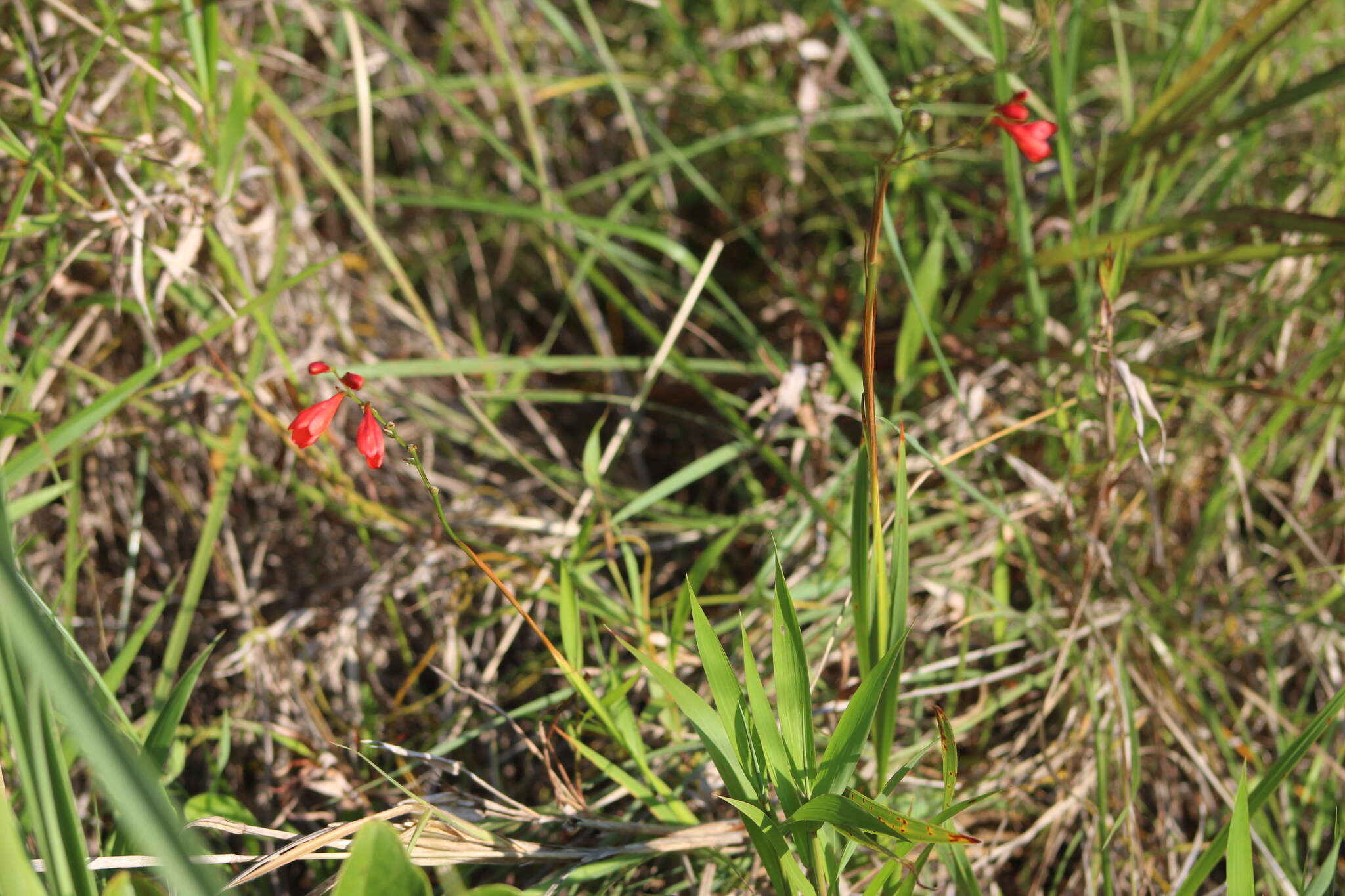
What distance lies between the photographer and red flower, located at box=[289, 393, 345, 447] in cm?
100

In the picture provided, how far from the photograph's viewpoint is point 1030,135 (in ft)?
3.43

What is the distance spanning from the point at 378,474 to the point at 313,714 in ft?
1.57

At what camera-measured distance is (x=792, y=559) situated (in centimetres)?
161

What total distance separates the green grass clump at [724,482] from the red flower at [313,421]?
14 centimetres

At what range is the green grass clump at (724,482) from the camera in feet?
3.87

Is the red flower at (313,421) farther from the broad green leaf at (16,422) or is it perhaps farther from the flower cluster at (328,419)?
the broad green leaf at (16,422)

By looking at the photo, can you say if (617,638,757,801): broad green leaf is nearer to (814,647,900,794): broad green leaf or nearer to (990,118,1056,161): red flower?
(814,647,900,794): broad green leaf

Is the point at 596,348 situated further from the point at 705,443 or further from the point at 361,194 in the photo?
the point at 361,194

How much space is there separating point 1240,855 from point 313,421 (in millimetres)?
1100

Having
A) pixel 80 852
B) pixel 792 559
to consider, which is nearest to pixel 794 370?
pixel 792 559

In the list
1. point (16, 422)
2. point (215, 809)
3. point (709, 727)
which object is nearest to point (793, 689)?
point (709, 727)

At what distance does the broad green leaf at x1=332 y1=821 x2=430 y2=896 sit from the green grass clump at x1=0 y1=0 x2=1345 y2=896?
18cm

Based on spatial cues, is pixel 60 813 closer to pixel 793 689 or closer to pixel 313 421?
pixel 313 421

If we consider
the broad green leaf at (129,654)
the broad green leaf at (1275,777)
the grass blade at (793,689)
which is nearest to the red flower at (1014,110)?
→ the grass blade at (793,689)
